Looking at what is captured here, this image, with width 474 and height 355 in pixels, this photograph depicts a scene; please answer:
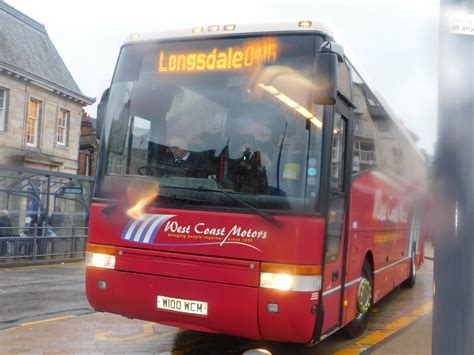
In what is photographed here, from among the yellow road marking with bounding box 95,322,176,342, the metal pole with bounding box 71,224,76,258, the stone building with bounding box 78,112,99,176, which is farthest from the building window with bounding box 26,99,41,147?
the yellow road marking with bounding box 95,322,176,342

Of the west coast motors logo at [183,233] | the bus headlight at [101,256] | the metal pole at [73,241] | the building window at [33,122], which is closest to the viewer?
the west coast motors logo at [183,233]

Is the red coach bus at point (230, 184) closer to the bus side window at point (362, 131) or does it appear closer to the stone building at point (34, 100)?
the bus side window at point (362, 131)

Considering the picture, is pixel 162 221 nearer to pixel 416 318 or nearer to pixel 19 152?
pixel 416 318

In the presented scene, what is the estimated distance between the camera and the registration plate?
489cm

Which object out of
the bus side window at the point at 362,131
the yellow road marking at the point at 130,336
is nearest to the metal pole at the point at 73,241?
the yellow road marking at the point at 130,336

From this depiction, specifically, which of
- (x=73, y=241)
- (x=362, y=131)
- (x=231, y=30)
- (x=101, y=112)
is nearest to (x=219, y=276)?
(x=101, y=112)

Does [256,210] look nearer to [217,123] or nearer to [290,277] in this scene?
[290,277]

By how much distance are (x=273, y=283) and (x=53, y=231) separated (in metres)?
14.1

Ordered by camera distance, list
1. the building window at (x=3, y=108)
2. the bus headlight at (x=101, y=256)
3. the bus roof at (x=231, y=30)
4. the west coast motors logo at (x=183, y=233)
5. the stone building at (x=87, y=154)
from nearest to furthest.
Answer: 1. the west coast motors logo at (x=183, y=233)
2. the bus roof at (x=231, y=30)
3. the bus headlight at (x=101, y=256)
4. the building window at (x=3, y=108)
5. the stone building at (x=87, y=154)

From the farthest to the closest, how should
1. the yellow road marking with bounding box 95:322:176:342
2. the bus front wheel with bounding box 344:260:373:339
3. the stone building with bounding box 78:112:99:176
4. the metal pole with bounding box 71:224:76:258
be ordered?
the stone building with bounding box 78:112:99:176
the metal pole with bounding box 71:224:76:258
the bus front wheel with bounding box 344:260:373:339
the yellow road marking with bounding box 95:322:176:342

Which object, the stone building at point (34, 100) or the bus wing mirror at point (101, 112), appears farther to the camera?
the stone building at point (34, 100)

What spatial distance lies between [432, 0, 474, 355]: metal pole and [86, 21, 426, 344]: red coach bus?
153 cm

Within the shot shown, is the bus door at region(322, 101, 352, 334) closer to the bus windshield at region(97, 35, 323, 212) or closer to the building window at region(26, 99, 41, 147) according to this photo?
the bus windshield at region(97, 35, 323, 212)

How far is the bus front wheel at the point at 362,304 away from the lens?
6.37 m
